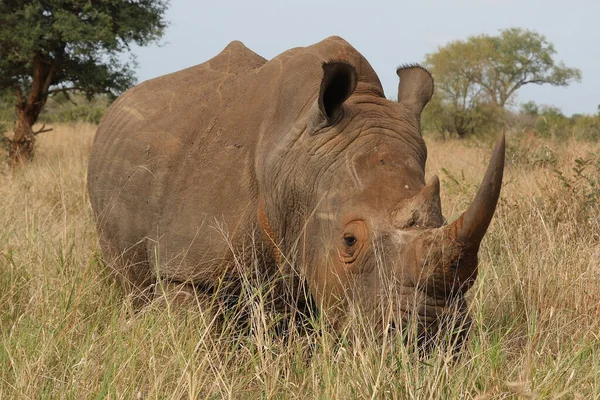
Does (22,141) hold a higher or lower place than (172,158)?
lower

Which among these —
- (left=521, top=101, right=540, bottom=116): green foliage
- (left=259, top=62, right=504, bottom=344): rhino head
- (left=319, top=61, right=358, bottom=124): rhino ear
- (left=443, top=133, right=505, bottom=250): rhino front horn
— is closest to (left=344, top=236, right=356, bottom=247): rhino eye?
(left=259, top=62, right=504, bottom=344): rhino head

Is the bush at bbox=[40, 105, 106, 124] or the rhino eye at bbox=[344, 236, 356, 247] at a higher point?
the rhino eye at bbox=[344, 236, 356, 247]

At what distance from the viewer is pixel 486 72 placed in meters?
39.2

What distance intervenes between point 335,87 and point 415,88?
32.3 inches

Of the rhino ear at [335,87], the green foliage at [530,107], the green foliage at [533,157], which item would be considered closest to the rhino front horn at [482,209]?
the rhino ear at [335,87]

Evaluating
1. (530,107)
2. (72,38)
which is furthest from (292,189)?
(530,107)

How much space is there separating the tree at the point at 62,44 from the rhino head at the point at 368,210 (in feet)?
36.6

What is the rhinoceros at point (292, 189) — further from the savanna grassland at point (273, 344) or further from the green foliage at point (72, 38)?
the green foliage at point (72, 38)

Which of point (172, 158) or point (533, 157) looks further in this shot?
point (533, 157)

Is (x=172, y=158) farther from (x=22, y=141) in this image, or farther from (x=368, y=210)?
(x=22, y=141)

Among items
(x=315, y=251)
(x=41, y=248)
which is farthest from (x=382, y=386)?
(x=41, y=248)

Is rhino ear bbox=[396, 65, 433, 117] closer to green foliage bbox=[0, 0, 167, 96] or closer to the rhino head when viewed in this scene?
the rhino head

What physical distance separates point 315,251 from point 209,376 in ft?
2.62

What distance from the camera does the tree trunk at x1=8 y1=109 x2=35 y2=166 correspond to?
14359 mm
